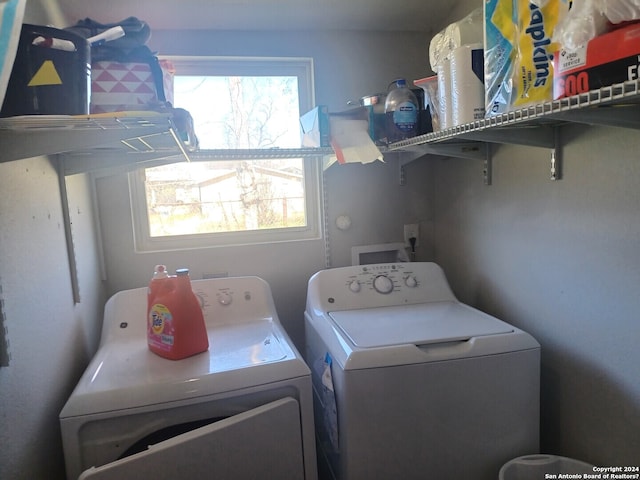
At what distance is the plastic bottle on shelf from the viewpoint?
5.54ft

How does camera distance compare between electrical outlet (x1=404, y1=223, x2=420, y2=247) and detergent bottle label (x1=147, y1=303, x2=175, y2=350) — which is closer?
detergent bottle label (x1=147, y1=303, x2=175, y2=350)

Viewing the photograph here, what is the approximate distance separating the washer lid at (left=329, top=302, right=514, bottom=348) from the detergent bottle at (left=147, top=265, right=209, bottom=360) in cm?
50

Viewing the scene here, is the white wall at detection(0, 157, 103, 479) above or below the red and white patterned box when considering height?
below

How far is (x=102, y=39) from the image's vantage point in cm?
112

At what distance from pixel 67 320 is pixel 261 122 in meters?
1.23

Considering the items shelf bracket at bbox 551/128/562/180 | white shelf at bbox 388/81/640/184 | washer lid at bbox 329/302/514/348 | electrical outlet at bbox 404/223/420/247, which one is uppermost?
white shelf at bbox 388/81/640/184

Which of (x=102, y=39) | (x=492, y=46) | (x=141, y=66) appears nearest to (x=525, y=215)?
(x=492, y=46)

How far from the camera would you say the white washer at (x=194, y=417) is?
3.57 ft

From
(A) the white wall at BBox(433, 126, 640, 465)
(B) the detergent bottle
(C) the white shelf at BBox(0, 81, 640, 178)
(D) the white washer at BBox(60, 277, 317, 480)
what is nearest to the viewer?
(C) the white shelf at BBox(0, 81, 640, 178)

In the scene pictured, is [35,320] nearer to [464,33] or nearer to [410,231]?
[464,33]

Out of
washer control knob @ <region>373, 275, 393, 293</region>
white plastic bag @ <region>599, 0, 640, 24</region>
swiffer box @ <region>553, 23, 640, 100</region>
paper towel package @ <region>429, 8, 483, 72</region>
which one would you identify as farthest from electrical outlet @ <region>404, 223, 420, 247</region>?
white plastic bag @ <region>599, 0, 640, 24</region>

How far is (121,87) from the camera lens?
112cm

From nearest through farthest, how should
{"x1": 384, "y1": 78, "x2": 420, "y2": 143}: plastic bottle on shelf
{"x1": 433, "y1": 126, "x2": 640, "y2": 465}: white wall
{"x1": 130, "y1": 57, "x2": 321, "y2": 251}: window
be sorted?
{"x1": 433, "y1": 126, "x2": 640, "y2": 465}: white wall, {"x1": 384, "y1": 78, "x2": 420, "y2": 143}: plastic bottle on shelf, {"x1": 130, "y1": 57, "x2": 321, "y2": 251}: window

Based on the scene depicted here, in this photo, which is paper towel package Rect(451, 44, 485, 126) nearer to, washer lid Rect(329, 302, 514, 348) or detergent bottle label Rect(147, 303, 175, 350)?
washer lid Rect(329, 302, 514, 348)
